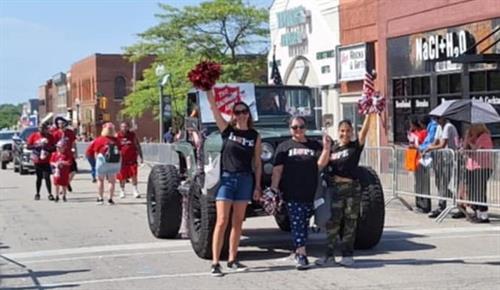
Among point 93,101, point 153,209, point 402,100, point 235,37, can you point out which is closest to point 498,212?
point 153,209

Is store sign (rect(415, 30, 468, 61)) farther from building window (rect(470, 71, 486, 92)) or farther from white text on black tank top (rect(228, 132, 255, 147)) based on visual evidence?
white text on black tank top (rect(228, 132, 255, 147))

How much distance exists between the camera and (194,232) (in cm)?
1150

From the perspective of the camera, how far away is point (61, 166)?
66.3 ft

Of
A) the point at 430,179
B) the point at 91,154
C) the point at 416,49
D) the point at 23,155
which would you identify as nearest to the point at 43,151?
the point at 91,154

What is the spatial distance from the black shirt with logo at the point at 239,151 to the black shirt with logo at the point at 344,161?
109 cm

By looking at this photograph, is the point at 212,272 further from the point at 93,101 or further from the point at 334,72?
the point at 93,101

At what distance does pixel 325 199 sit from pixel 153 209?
154 inches

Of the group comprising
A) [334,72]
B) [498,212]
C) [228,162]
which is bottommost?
[498,212]

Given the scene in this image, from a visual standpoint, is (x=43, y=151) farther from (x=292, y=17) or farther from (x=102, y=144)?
(x=292, y=17)

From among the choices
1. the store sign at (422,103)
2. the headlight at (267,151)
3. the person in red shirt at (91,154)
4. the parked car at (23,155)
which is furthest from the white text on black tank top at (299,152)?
the parked car at (23,155)

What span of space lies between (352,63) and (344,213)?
808 inches

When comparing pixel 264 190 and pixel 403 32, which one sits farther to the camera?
pixel 403 32

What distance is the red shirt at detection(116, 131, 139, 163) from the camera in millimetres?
20625

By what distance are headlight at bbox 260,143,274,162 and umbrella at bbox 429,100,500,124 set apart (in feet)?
16.0
